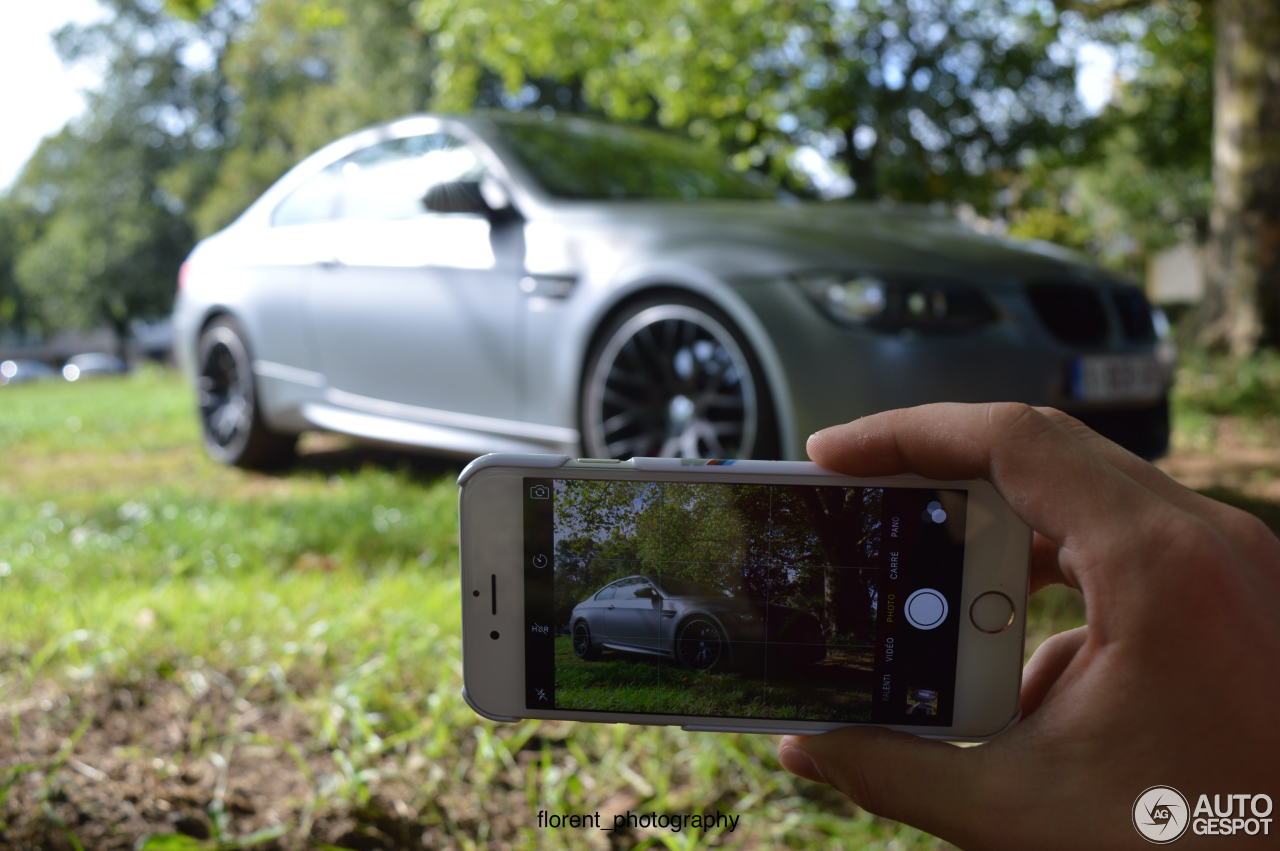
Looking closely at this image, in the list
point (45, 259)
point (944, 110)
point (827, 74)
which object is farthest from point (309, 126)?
point (944, 110)

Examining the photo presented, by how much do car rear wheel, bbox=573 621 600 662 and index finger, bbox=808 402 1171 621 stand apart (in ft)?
0.83

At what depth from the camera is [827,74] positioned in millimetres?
11039

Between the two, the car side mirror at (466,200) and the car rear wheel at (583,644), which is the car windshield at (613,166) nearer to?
the car side mirror at (466,200)

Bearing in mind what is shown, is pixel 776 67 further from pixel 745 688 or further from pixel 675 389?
pixel 745 688

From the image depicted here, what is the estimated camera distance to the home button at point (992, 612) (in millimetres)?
956

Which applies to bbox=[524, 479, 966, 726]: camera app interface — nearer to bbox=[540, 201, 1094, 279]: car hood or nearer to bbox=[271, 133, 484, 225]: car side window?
bbox=[540, 201, 1094, 279]: car hood

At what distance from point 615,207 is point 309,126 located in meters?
1.55

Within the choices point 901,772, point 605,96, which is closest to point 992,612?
point 901,772

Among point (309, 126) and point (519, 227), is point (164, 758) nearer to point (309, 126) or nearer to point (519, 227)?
point (519, 227)

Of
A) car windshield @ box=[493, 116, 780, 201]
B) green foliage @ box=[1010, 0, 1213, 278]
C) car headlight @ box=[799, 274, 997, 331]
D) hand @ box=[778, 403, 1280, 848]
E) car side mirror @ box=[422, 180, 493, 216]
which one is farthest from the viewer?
green foliage @ box=[1010, 0, 1213, 278]

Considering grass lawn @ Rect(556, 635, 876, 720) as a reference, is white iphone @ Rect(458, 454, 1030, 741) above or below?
above

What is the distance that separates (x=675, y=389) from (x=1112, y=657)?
7.87ft

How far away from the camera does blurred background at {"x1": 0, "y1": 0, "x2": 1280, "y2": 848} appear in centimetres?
173

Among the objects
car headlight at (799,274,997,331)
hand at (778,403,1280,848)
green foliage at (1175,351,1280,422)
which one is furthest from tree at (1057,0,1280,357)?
hand at (778,403,1280,848)
